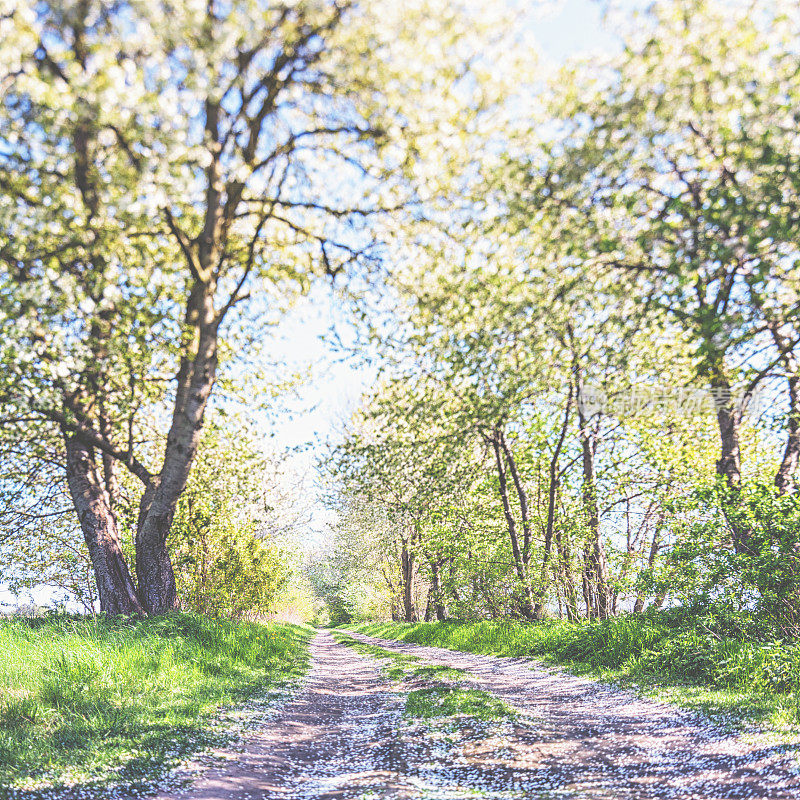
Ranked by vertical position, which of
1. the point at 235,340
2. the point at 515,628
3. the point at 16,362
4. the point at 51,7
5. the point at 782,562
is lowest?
the point at 515,628

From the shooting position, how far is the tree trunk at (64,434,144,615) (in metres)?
12.2

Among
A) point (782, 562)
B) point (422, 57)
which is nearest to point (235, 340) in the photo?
point (422, 57)

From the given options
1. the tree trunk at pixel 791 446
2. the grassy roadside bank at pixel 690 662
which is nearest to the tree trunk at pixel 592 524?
the grassy roadside bank at pixel 690 662

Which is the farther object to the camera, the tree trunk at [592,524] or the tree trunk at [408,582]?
the tree trunk at [408,582]

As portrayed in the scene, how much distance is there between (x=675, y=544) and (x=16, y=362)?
11941 mm

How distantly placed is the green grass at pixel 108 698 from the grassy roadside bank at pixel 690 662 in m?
5.99

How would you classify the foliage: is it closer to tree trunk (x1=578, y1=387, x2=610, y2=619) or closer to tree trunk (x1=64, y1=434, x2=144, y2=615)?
tree trunk (x1=64, y1=434, x2=144, y2=615)

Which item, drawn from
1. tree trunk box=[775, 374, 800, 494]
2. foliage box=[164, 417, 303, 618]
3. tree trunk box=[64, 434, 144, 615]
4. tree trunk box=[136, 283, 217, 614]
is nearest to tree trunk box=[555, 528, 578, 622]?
tree trunk box=[775, 374, 800, 494]

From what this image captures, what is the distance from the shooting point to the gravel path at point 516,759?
4.46 m

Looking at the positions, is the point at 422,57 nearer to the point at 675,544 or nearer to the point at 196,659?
the point at 675,544

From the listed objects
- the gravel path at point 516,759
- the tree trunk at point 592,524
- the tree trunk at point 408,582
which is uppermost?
the tree trunk at point 592,524

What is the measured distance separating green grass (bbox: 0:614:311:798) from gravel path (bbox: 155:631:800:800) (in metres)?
0.67

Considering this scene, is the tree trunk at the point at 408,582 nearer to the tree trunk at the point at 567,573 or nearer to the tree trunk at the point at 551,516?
the tree trunk at the point at 567,573

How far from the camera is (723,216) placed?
5871mm
